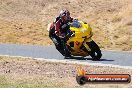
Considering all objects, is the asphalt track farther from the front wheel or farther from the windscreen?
the windscreen

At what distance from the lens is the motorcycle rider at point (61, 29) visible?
58.6 ft

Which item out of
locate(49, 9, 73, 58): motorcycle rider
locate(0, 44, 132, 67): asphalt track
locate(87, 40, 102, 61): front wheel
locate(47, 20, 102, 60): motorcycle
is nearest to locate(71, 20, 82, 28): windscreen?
locate(47, 20, 102, 60): motorcycle

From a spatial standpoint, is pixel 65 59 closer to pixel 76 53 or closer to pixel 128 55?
pixel 76 53

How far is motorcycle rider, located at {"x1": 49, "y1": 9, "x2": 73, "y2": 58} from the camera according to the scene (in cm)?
1788

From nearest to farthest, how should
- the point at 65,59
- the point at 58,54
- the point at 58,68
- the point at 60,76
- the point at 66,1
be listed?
the point at 60,76
the point at 58,68
the point at 65,59
the point at 58,54
the point at 66,1

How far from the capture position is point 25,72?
46.4 ft

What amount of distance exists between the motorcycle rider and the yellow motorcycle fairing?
275 mm

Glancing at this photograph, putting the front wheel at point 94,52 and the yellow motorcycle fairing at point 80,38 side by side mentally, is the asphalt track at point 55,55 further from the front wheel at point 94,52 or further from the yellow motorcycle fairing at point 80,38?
the yellow motorcycle fairing at point 80,38

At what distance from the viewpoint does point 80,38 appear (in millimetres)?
17781

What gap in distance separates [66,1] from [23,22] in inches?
207

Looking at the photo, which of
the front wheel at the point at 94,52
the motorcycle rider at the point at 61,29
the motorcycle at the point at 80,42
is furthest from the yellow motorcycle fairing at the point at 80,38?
the motorcycle rider at the point at 61,29

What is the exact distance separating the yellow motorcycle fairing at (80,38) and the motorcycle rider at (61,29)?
0.28m

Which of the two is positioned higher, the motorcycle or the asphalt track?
the motorcycle

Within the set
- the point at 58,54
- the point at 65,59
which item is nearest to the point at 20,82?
the point at 65,59
